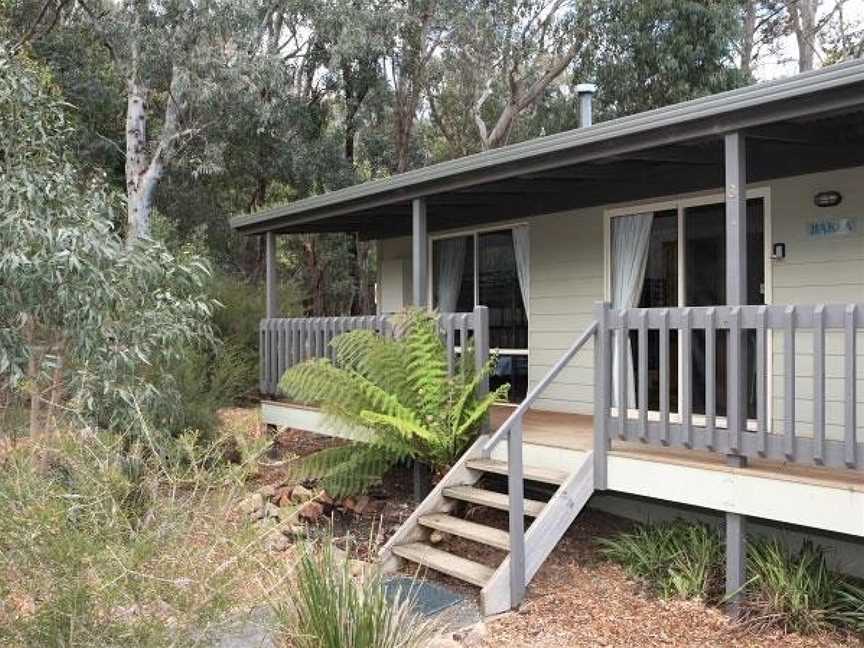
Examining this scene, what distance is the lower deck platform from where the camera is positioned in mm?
4461

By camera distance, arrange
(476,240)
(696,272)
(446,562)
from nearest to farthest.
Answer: (446,562) → (696,272) → (476,240)

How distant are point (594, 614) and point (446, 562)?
3.53 feet

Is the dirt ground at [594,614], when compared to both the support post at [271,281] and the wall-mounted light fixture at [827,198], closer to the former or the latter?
the wall-mounted light fixture at [827,198]

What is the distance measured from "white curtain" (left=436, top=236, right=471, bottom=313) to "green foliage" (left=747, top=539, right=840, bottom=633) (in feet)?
17.8

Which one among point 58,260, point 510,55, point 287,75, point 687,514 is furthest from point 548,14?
point 58,260

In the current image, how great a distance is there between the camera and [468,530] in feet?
18.9

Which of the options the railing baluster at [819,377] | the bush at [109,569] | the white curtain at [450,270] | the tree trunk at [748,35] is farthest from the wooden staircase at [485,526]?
the tree trunk at [748,35]

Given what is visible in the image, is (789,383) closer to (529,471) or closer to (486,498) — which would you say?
(529,471)

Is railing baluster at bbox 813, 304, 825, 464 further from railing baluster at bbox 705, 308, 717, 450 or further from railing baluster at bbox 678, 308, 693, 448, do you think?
railing baluster at bbox 678, 308, 693, 448

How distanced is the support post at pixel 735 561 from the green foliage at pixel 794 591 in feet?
0.27

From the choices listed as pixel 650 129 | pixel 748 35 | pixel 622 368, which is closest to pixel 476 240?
pixel 650 129

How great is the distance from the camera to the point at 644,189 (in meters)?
7.57

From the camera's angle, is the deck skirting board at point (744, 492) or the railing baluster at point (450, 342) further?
the railing baluster at point (450, 342)

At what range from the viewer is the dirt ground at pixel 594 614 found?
4.68m
